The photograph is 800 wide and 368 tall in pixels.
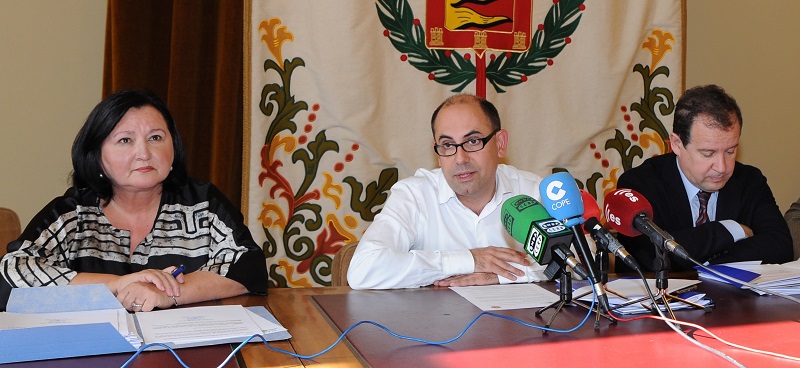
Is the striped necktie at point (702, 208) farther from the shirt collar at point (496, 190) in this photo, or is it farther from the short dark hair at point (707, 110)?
the shirt collar at point (496, 190)

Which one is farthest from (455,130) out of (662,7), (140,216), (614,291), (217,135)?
(662,7)

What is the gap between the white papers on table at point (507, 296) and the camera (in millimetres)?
2088

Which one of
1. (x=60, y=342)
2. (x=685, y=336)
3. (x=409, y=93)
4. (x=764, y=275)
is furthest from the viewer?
(x=409, y=93)

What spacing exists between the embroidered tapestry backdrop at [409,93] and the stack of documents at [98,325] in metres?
1.66

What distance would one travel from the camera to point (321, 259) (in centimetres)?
375

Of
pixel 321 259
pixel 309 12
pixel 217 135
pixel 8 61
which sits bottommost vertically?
pixel 321 259

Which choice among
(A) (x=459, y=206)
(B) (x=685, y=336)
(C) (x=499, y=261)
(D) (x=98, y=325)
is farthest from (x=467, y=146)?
(D) (x=98, y=325)

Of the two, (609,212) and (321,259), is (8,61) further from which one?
(609,212)

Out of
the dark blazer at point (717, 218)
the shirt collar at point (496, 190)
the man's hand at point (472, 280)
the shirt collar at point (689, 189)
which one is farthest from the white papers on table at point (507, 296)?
the shirt collar at point (689, 189)

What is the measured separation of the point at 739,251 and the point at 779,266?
284mm

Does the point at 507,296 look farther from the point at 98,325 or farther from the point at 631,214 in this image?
the point at 98,325

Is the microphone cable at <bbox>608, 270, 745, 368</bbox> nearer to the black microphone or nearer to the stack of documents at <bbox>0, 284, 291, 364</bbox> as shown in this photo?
the black microphone

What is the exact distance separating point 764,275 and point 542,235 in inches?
40.8

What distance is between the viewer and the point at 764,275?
2.40 m
